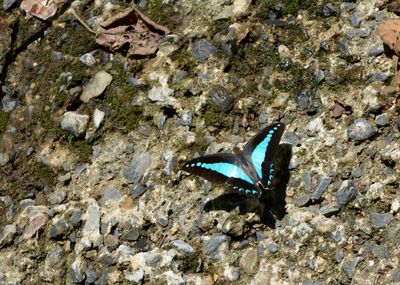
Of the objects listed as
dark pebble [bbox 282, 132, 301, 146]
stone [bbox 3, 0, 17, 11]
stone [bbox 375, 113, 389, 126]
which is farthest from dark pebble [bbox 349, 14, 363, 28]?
stone [bbox 3, 0, 17, 11]

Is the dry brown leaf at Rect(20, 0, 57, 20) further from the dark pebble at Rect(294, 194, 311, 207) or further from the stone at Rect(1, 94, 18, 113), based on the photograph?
the dark pebble at Rect(294, 194, 311, 207)

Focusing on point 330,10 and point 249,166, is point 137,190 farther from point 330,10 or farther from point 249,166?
point 330,10

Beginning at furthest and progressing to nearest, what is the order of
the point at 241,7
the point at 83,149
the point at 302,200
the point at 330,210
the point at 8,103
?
the point at 8,103 < the point at 241,7 < the point at 83,149 < the point at 302,200 < the point at 330,210

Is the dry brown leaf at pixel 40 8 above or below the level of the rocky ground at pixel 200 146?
above

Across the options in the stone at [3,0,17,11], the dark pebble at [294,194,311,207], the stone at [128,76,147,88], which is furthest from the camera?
the stone at [3,0,17,11]

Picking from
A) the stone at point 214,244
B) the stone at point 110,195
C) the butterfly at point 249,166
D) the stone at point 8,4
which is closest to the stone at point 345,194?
the butterfly at point 249,166

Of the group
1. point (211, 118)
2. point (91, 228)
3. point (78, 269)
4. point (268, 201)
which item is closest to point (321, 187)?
point (268, 201)

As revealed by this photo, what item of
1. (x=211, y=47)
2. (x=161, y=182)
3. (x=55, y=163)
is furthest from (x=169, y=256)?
(x=211, y=47)

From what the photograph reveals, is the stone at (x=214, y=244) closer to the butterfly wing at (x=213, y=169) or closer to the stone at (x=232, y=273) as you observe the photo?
the stone at (x=232, y=273)
